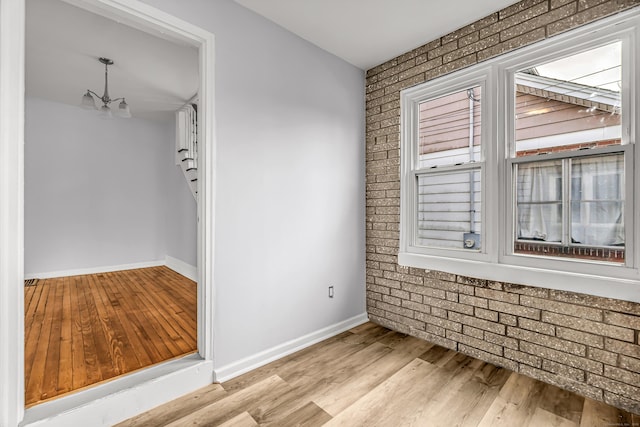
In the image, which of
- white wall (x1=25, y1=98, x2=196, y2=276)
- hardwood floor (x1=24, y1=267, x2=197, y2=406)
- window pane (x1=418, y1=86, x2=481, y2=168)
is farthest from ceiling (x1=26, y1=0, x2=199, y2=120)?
hardwood floor (x1=24, y1=267, x2=197, y2=406)

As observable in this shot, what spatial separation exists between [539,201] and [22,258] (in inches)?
123

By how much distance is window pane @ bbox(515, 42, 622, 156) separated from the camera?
181 cm

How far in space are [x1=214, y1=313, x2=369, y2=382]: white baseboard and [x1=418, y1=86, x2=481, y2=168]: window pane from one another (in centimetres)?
171

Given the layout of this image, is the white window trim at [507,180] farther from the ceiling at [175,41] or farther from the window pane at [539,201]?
the ceiling at [175,41]

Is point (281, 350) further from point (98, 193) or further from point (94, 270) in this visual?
point (98, 193)

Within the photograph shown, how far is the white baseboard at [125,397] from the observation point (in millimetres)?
1464

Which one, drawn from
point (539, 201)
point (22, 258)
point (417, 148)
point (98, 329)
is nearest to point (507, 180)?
point (539, 201)

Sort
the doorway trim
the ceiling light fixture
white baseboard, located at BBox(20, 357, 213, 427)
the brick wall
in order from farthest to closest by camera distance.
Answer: the ceiling light fixture → the brick wall → white baseboard, located at BBox(20, 357, 213, 427) → the doorway trim

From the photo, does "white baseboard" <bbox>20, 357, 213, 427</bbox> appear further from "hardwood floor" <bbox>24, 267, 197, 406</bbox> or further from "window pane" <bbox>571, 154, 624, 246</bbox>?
"window pane" <bbox>571, 154, 624, 246</bbox>

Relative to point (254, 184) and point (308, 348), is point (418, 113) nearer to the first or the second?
point (254, 184)

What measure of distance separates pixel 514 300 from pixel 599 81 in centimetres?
155

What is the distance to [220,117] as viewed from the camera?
1987mm

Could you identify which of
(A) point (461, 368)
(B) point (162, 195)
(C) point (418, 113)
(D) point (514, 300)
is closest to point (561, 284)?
(D) point (514, 300)

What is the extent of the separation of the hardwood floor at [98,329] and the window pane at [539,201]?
106 inches
